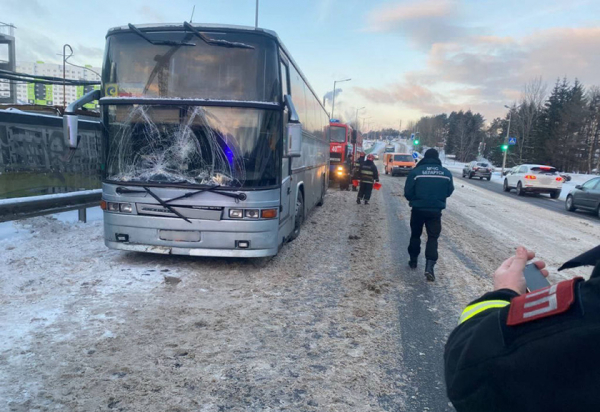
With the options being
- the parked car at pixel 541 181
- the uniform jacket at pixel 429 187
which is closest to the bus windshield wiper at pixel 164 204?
the uniform jacket at pixel 429 187

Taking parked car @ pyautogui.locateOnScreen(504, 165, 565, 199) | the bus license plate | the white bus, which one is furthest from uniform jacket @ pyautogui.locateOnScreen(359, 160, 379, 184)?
parked car @ pyautogui.locateOnScreen(504, 165, 565, 199)

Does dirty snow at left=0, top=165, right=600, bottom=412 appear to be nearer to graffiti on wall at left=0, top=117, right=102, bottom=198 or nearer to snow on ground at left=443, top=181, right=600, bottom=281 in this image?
snow on ground at left=443, top=181, right=600, bottom=281

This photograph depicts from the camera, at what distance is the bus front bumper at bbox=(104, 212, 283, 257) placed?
6215 millimetres

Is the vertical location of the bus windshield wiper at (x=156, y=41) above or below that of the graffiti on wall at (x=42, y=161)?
above

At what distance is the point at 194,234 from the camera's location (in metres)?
6.26

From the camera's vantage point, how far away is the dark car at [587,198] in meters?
15.7

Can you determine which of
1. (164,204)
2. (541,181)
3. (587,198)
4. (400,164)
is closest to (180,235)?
(164,204)

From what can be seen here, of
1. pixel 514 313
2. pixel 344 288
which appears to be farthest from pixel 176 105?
pixel 514 313

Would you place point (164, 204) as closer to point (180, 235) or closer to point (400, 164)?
point (180, 235)

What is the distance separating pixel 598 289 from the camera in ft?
3.10

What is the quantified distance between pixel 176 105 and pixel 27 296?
318cm

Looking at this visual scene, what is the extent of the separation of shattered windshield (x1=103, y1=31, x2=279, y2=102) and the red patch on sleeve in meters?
5.49

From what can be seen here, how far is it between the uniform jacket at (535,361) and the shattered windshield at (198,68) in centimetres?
547

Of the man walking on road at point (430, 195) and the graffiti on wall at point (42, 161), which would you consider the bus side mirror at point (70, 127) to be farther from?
the man walking on road at point (430, 195)
